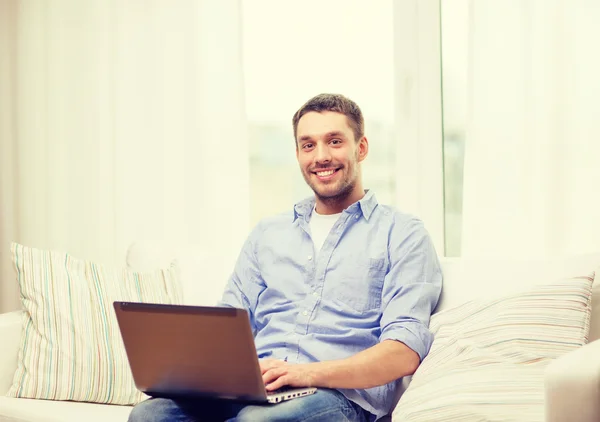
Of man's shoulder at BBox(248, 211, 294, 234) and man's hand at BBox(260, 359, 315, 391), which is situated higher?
man's shoulder at BBox(248, 211, 294, 234)

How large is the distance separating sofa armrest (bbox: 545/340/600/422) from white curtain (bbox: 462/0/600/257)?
124 centimetres

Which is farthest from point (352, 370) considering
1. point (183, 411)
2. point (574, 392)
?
point (574, 392)

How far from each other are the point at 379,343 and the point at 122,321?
571 mm

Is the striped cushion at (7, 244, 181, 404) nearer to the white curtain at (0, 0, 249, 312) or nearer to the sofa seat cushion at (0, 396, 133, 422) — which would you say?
the sofa seat cushion at (0, 396, 133, 422)

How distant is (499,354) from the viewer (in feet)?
5.26

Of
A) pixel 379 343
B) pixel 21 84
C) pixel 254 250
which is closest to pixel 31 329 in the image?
pixel 254 250

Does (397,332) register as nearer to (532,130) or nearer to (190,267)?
(190,267)

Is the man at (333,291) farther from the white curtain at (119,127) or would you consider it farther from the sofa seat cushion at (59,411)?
the white curtain at (119,127)

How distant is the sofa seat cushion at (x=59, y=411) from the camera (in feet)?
6.39

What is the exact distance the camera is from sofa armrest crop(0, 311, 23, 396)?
2176 millimetres

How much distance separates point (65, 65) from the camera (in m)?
3.54

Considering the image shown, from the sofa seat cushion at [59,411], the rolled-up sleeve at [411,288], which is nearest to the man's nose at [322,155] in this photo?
the rolled-up sleeve at [411,288]

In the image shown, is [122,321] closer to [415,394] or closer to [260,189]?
[415,394]

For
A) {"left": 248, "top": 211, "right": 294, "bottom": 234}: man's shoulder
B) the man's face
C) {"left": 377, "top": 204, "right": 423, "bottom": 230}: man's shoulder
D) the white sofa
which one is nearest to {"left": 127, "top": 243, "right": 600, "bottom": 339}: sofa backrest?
the white sofa
